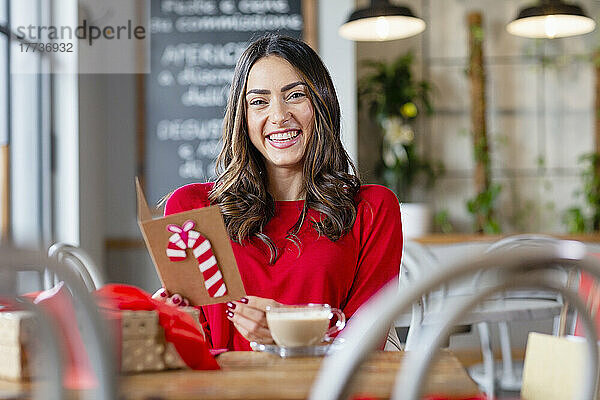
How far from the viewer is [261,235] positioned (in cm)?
184

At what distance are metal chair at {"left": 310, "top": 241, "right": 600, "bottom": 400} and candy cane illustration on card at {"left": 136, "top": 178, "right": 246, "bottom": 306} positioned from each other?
558 millimetres

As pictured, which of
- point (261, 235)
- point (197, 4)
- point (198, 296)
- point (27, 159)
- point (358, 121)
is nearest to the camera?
point (198, 296)

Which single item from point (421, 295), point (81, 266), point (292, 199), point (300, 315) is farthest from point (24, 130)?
point (421, 295)

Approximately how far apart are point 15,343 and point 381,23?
2.86 metres

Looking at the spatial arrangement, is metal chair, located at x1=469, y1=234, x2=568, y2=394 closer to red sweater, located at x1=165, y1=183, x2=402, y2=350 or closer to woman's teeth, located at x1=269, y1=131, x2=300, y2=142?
red sweater, located at x1=165, y1=183, x2=402, y2=350

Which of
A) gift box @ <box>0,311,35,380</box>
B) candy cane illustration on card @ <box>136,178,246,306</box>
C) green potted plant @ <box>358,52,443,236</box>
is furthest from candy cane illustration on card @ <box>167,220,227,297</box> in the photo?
green potted plant @ <box>358,52,443,236</box>

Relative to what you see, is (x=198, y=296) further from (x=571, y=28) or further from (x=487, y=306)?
(x=571, y=28)

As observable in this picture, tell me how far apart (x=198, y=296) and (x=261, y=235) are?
1.79 ft

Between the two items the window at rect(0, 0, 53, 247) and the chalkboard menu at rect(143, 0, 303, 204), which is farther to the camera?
the chalkboard menu at rect(143, 0, 303, 204)

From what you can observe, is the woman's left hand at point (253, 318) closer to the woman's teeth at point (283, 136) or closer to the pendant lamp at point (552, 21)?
the woman's teeth at point (283, 136)

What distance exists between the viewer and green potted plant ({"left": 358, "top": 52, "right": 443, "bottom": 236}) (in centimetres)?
441

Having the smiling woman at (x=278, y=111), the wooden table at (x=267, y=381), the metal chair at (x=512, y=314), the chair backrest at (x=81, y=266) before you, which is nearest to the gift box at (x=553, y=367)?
the wooden table at (x=267, y=381)

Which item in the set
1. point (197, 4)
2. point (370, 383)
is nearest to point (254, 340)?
point (370, 383)

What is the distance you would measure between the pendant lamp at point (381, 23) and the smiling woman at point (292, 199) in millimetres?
1690
